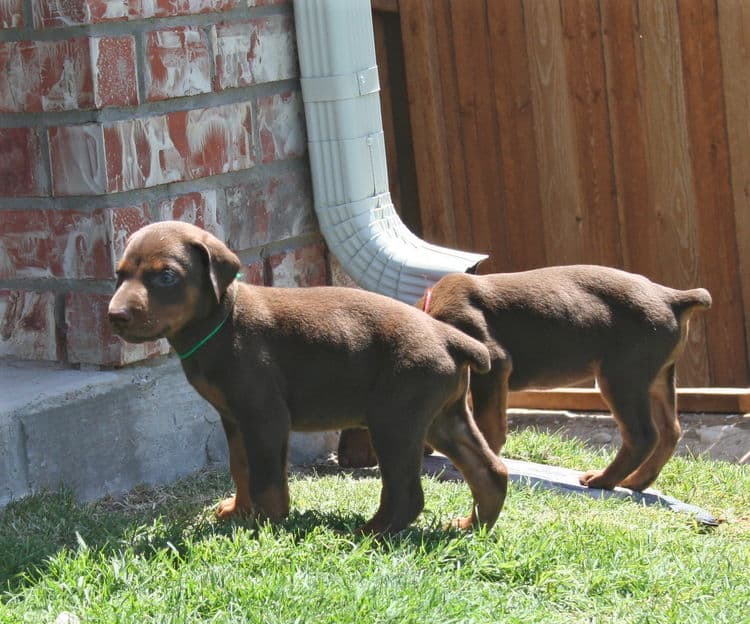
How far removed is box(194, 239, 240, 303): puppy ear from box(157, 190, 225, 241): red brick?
3.70 ft

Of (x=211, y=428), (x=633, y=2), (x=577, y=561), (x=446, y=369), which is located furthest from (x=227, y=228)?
(x=633, y=2)

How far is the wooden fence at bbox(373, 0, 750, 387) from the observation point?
8.14m

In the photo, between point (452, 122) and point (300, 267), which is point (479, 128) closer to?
point (452, 122)

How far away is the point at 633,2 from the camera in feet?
27.2

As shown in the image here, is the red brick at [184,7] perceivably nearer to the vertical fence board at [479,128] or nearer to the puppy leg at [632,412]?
the puppy leg at [632,412]

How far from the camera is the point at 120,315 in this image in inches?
170

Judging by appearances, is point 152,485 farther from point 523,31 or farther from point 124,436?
point 523,31

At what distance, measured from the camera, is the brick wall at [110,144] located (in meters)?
5.40

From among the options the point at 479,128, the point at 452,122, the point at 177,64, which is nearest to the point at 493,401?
the point at 177,64

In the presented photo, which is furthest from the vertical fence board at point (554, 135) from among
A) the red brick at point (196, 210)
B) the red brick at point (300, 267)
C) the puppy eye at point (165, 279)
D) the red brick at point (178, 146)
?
the puppy eye at point (165, 279)

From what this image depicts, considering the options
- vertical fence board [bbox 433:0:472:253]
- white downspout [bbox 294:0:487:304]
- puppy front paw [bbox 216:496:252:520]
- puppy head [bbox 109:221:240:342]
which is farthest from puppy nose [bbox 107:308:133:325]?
vertical fence board [bbox 433:0:472:253]

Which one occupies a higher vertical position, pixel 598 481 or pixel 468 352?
pixel 468 352

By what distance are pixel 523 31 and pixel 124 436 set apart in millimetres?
4511

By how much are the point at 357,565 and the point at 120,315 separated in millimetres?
1108
